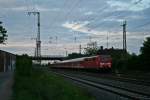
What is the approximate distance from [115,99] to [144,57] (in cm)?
4486

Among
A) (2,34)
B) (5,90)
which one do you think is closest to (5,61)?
(2,34)

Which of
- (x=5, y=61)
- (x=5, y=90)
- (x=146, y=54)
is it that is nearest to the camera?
(x=5, y=90)

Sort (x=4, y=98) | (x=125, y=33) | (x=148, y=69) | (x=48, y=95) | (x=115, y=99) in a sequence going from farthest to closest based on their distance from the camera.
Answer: (x=125, y=33)
(x=148, y=69)
(x=4, y=98)
(x=115, y=99)
(x=48, y=95)

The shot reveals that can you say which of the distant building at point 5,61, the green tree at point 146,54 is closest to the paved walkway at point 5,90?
the green tree at point 146,54

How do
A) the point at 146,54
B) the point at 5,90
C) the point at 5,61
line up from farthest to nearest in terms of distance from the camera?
the point at 5,61 < the point at 146,54 < the point at 5,90

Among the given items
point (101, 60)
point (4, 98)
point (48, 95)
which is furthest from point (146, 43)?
point (48, 95)

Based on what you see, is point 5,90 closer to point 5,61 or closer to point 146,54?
point 146,54

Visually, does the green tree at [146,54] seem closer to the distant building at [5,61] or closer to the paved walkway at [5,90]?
the paved walkway at [5,90]

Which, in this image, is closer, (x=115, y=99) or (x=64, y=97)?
(x=64, y=97)

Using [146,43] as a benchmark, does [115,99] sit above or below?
below

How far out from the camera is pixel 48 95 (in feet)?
58.7

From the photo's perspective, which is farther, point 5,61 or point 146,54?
point 5,61

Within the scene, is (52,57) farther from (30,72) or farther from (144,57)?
(30,72)

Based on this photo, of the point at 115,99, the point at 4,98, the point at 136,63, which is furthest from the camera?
the point at 136,63
